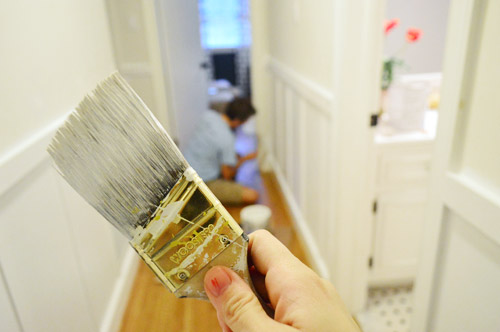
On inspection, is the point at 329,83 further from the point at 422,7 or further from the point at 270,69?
the point at 270,69

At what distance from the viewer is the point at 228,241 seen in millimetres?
467

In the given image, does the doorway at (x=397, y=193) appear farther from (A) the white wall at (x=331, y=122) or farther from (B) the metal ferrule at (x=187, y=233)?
(B) the metal ferrule at (x=187, y=233)

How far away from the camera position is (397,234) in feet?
5.16

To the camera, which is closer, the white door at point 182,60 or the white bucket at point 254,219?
the white bucket at point 254,219

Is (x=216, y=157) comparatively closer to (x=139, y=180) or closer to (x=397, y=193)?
(x=397, y=193)

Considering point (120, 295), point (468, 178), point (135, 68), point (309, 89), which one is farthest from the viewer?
point (135, 68)

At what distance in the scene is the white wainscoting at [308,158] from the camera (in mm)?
1516

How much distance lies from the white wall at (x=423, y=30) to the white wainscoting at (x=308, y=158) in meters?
0.56

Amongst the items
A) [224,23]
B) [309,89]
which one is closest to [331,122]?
[309,89]

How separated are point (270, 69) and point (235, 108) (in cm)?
52

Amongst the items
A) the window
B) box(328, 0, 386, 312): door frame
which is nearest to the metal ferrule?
box(328, 0, 386, 312): door frame

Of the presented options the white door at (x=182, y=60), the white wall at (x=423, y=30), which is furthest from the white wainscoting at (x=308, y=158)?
the white door at (x=182, y=60)

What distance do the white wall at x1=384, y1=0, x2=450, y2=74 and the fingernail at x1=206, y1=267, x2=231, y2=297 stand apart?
1.79 m

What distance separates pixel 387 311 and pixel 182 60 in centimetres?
250
